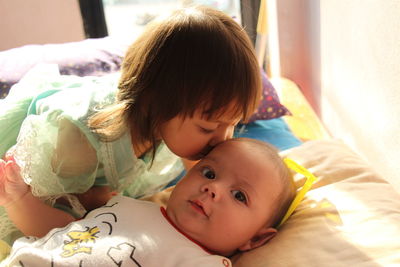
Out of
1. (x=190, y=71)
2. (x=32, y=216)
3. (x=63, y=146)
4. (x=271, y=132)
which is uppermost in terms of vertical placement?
(x=190, y=71)

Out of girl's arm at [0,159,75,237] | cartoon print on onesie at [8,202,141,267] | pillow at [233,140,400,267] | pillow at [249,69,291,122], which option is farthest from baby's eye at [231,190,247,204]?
pillow at [249,69,291,122]

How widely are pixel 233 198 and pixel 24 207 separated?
506mm

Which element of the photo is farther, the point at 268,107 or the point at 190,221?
Result: the point at 268,107

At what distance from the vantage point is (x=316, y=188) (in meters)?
1.08

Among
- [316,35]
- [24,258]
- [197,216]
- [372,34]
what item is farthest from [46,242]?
[316,35]

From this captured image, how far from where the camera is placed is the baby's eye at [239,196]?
91 centimetres

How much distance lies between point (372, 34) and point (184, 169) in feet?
2.36

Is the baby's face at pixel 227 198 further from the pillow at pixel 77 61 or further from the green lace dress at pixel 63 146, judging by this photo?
the pillow at pixel 77 61

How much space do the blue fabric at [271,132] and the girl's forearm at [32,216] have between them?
2.65ft

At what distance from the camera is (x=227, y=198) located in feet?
2.92

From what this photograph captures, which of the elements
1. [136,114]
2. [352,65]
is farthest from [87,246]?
[352,65]

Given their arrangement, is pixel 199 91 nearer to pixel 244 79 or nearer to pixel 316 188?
pixel 244 79

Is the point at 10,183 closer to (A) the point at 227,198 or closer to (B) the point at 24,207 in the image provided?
(B) the point at 24,207

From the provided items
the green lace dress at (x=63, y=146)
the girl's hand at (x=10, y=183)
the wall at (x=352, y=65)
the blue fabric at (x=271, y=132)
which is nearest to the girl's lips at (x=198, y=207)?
the green lace dress at (x=63, y=146)
